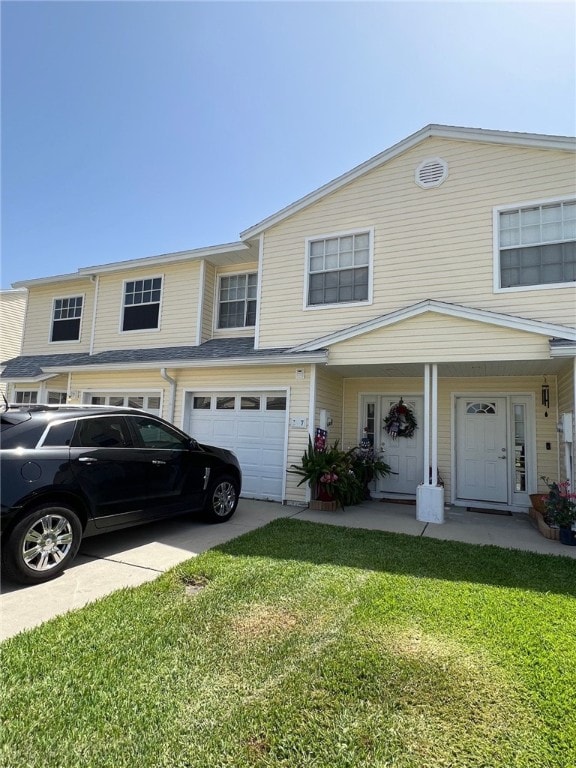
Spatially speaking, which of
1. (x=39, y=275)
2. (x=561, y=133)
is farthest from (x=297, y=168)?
(x=39, y=275)

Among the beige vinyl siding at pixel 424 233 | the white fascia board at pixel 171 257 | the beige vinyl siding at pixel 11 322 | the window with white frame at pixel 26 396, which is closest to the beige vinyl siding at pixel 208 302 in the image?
the white fascia board at pixel 171 257

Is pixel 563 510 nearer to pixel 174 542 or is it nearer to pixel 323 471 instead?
pixel 323 471

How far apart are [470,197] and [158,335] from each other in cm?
796

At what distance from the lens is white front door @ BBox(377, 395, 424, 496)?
358 inches

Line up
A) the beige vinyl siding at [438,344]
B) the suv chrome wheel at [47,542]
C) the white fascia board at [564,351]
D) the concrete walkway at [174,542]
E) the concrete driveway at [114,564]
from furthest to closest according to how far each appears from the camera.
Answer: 1. the beige vinyl siding at [438,344]
2. the white fascia board at [564,351]
3. the suv chrome wheel at [47,542]
4. the concrete walkway at [174,542]
5. the concrete driveway at [114,564]

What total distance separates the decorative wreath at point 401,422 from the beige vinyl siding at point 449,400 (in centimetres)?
35

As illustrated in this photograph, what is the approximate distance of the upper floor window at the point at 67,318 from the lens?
12609 mm

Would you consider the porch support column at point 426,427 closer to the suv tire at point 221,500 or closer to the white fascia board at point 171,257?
the suv tire at point 221,500

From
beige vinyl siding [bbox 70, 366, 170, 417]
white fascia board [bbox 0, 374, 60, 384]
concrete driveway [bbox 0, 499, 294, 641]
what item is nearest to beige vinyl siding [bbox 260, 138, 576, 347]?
beige vinyl siding [bbox 70, 366, 170, 417]

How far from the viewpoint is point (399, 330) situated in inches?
292

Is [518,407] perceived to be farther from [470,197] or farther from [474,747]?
[474,747]

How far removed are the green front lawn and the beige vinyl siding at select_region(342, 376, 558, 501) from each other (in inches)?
173

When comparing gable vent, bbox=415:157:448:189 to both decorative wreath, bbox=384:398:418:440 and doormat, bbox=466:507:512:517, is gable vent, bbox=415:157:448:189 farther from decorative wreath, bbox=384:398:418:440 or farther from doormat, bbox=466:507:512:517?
doormat, bbox=466:507:512:517

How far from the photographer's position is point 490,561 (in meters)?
4.98
